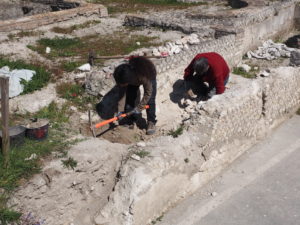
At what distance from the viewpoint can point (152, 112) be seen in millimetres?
6160

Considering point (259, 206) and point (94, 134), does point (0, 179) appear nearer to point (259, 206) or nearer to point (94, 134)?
point (94, 134)

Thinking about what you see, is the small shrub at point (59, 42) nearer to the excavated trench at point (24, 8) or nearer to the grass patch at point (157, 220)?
the excavated trench at point (24, 8)

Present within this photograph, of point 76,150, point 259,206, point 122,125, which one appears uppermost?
point 76,150

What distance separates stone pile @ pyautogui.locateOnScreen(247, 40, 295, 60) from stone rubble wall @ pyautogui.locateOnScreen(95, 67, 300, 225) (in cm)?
319

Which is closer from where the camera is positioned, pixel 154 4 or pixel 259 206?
pixel 259 206

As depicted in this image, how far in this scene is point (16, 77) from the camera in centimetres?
684

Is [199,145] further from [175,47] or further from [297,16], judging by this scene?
[297,16]

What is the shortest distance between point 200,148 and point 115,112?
6.81 feet

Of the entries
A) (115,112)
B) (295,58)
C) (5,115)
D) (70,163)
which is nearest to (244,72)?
(295,58)

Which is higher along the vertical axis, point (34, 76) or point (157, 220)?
point (34, 76)

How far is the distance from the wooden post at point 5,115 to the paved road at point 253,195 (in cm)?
205

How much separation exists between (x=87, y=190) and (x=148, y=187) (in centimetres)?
72

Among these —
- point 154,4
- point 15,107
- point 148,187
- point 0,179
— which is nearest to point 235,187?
point 148,187

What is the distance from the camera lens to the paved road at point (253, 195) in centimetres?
471
